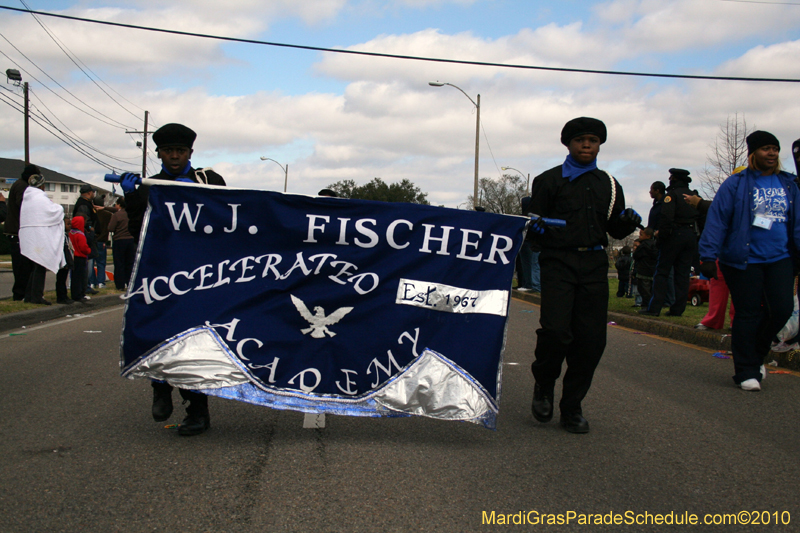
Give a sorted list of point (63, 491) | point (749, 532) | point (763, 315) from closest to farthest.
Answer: point (749, 532), point (63, 491), point (763, 315)

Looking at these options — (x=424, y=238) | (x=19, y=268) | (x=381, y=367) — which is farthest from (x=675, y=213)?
(x=19, y=268)

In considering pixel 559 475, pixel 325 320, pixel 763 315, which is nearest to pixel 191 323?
pixel 325 320

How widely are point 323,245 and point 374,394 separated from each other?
3.08 ft

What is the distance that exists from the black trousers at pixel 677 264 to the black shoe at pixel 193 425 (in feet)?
24.8

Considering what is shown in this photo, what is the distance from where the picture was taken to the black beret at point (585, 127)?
4.16 m

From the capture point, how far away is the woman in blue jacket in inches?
207

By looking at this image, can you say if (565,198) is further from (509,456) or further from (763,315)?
(763,315)

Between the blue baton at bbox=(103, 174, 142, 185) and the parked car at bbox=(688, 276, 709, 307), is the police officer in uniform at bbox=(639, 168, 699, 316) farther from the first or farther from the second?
the blue baton at bbox=(103, 174, 142, 185)

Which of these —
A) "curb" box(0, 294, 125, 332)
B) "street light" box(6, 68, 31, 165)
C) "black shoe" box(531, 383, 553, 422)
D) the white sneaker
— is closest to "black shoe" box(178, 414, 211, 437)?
"black shoe" box(531, 383, 553, 422)

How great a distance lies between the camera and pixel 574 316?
4.17 m

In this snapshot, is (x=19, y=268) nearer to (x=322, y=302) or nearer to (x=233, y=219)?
(x=233, y=219)

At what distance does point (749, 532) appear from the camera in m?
2.71

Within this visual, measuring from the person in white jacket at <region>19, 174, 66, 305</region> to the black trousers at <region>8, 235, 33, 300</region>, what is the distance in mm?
→ 321

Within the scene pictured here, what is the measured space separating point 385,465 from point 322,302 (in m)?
1.05
